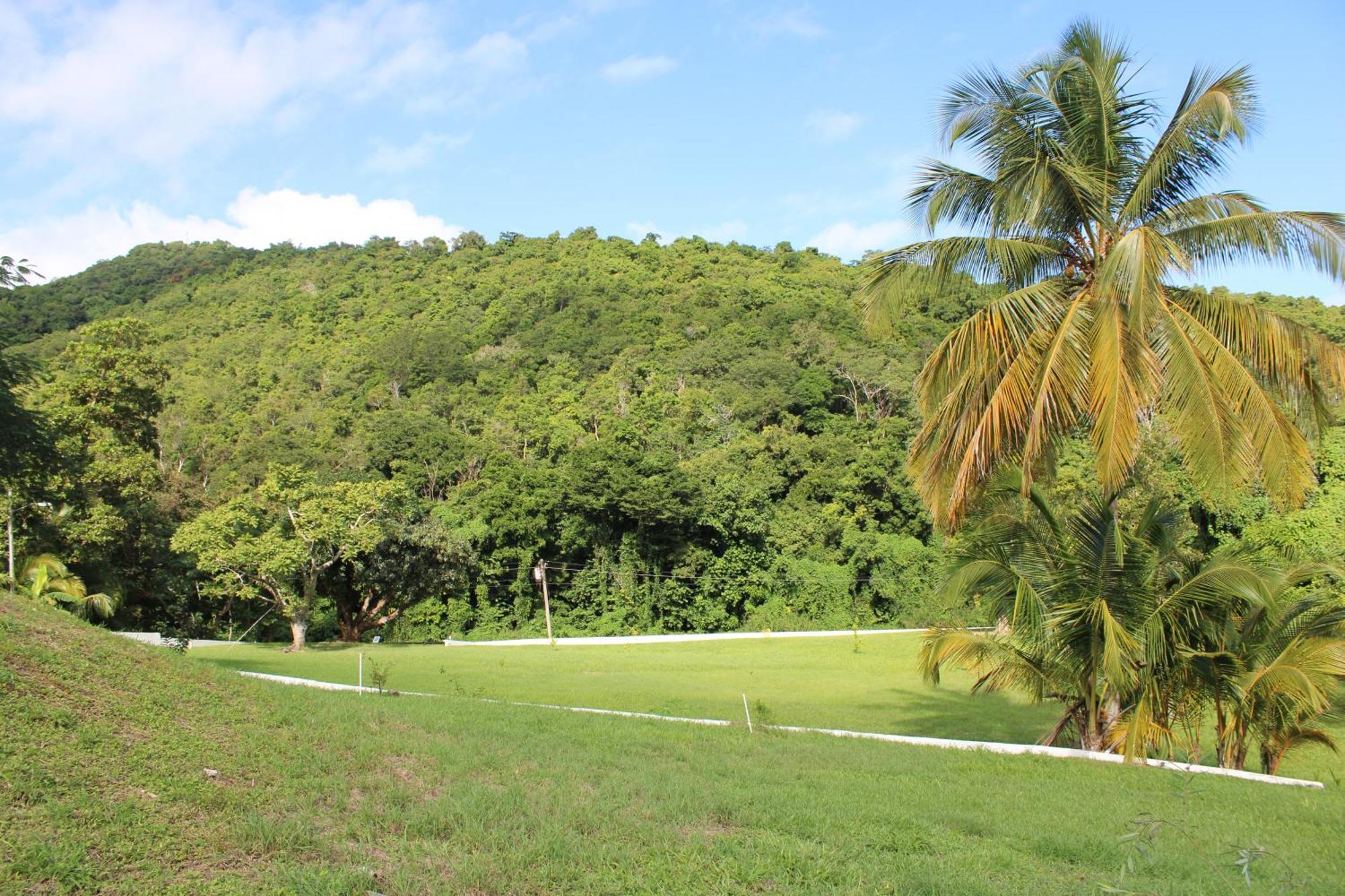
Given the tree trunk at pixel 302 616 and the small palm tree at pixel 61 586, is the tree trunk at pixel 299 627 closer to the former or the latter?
the tree trunk at pixel 302 616

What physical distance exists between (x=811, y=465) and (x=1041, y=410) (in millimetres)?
36053

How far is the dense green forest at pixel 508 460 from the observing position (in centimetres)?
2914

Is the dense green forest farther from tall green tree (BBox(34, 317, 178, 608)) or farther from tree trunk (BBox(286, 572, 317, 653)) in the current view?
tree trunk (BBox(286, 572, 317, 653))

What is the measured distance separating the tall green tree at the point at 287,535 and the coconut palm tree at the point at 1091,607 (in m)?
24.3

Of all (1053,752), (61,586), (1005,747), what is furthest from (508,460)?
(1053,752)

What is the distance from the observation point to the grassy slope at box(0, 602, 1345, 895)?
16.0ft

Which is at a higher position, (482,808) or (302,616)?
(482,808)

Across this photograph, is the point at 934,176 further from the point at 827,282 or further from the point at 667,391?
the point at 827,282

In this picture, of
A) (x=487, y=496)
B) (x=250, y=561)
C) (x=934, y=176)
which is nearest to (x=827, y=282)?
(x=487, y=496)

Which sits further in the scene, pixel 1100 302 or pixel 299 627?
pixel 299 627

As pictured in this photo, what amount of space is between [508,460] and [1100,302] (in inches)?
1408

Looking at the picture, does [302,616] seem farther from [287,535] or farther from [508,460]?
[508,460]

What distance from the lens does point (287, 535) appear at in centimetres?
3128

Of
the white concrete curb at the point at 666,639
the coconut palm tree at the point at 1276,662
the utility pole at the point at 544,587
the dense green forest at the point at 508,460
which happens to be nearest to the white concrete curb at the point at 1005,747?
the coconut palm tree at the point at 1276,662
